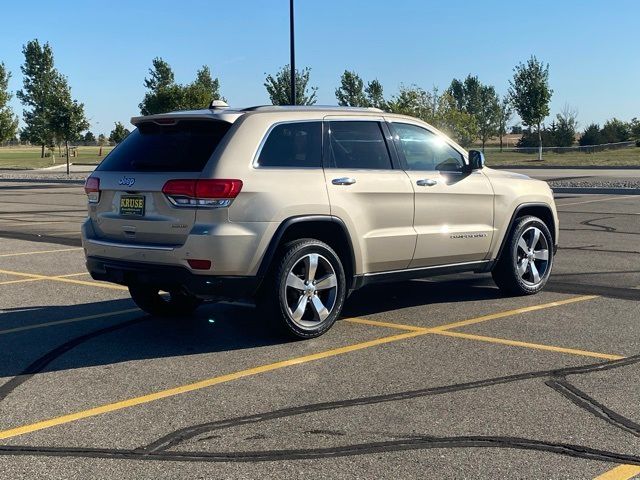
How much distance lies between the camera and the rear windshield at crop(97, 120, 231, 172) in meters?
6.28

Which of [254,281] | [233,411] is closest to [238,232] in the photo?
[254,281]

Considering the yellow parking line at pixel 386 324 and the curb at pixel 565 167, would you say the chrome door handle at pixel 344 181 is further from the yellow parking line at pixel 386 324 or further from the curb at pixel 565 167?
the curb at pixel 565 167

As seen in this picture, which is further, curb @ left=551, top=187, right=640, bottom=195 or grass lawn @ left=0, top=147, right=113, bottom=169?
grass lawn @ left=0, top=147, right=113, bottom=169

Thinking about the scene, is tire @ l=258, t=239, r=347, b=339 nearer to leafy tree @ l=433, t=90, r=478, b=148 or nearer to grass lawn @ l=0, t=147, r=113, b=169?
leafy tree @ l=433, t=90, r=478, b=148

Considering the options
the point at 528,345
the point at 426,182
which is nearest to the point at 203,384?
the point at 528,345

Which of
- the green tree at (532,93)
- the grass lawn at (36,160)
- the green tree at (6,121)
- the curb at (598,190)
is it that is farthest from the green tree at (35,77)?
the curb at (598,190)

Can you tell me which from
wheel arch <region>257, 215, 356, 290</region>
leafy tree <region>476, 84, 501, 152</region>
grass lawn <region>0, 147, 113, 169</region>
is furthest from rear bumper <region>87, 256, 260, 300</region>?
leafy tree <region>476, 84, 501, 152</region>

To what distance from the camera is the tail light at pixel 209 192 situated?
6.00 m

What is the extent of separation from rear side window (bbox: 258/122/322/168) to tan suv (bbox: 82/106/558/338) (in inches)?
0.4

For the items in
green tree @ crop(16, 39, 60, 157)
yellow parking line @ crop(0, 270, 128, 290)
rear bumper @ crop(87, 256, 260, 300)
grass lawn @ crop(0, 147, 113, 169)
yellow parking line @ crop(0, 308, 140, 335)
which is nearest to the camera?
rear bumper @ crop(87, 256, 260, 300)

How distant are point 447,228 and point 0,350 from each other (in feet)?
12.9

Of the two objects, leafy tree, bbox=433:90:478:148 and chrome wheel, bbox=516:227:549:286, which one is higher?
leafy tree, bbox=433:90:478:148

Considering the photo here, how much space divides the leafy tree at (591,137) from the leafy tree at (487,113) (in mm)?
20123

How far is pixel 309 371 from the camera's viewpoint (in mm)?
5648
